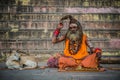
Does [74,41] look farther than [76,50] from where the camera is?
Yes

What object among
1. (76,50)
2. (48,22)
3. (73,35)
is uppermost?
(48,22)

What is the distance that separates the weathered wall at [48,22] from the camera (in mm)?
13211

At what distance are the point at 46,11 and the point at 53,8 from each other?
0.38 meters

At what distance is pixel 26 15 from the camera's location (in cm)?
1373

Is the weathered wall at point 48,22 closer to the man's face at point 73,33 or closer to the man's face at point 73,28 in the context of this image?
the man's face at point 73,33

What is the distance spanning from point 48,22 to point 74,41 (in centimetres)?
360

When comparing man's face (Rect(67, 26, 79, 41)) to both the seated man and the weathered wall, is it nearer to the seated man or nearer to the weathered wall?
the seated man

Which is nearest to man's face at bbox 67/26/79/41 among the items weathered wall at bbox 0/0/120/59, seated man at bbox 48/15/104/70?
seated man at bbox 48/15/104/70

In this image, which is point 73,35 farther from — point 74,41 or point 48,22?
point 48,22

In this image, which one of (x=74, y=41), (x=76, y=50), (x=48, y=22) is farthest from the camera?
(x=48, y=22)

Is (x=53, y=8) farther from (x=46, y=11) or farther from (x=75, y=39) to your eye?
(x=75, y=39)

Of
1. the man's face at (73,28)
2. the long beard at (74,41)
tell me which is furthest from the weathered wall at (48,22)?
the man's face at (73,28)

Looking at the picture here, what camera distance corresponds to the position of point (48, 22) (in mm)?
13516

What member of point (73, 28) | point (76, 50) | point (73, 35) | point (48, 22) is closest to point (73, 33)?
point (73, 35)
